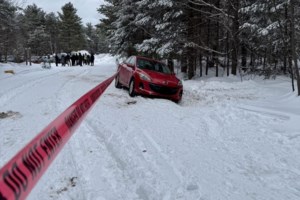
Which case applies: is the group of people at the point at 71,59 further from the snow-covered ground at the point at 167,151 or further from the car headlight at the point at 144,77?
the snow-covered ground at the point at 167,151

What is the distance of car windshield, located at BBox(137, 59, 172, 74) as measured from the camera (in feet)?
39.9

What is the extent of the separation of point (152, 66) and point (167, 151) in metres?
7.34

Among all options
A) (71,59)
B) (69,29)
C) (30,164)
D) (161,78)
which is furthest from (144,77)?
(69,29)

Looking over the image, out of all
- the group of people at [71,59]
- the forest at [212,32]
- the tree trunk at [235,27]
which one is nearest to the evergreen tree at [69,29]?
the group of people at [71,59]

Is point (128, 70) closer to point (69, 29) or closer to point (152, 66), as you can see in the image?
point (152, 66)

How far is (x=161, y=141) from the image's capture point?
19.6ft

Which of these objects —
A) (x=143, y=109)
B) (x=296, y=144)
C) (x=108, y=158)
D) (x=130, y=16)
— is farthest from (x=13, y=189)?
(x=130, y=16)

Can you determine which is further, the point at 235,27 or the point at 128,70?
the point at 235,27

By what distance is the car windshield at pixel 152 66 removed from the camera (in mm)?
12147

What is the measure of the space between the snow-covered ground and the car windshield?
9.01 ft

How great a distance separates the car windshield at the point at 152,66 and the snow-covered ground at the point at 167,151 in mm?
2746

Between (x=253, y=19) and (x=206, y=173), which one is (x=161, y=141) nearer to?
(x=206, y=173)

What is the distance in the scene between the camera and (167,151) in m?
5.37

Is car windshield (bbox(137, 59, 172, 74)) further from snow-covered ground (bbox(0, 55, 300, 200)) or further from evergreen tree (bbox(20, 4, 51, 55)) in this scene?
evergreen tree (bbox(20, 4, 51, 55))
